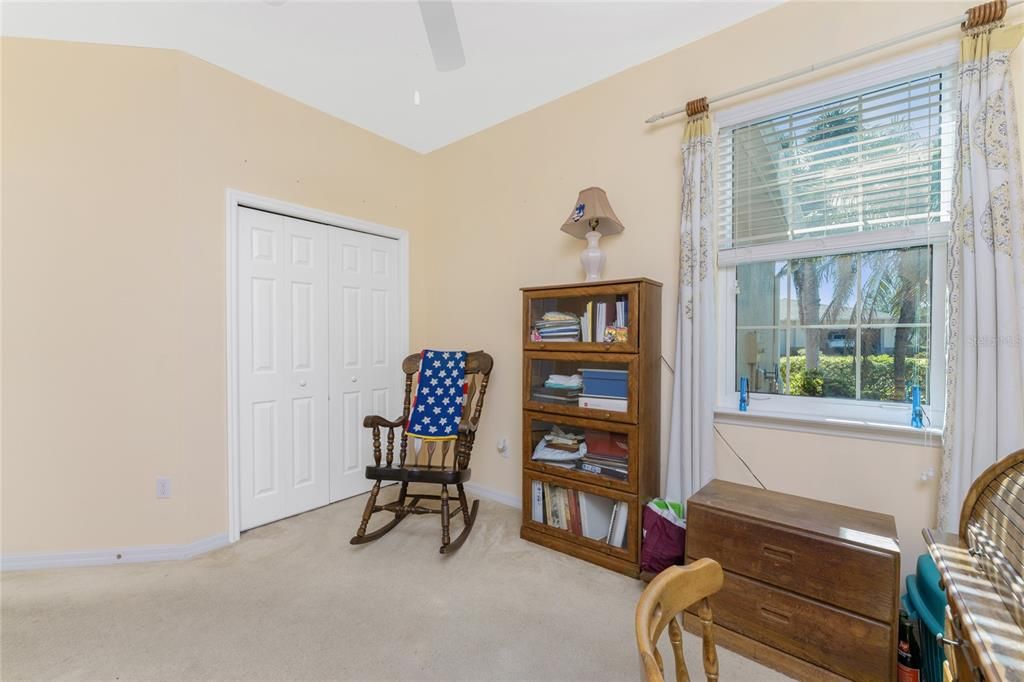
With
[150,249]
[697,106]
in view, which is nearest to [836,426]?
[697,106]

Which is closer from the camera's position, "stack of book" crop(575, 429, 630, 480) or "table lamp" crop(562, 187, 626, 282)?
"stack of book" crop(575, 429, 630, 480)

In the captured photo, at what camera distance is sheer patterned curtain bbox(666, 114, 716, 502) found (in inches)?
85.4

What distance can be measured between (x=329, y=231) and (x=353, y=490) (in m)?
1.94

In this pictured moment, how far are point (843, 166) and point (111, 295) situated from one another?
375cm

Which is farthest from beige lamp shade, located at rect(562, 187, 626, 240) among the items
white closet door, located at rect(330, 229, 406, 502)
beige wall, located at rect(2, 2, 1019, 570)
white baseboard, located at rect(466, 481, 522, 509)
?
white baseboard, located at rect(466, 481, 522, 509)

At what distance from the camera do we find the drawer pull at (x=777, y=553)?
1588mm

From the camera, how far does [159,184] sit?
2381 mm

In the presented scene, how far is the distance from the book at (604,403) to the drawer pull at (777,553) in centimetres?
83

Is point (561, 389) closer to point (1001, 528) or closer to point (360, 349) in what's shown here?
point (360, 349)

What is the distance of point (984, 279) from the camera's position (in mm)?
1569

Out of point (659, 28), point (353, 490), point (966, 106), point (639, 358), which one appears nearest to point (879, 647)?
point (639, 358)

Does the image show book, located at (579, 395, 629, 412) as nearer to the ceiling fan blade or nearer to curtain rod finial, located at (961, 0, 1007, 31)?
the ceiling fan blade

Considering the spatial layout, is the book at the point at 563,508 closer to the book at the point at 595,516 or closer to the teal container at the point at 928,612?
the book at the point at 595,516

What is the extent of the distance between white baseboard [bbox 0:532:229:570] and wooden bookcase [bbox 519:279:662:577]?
189 cm
